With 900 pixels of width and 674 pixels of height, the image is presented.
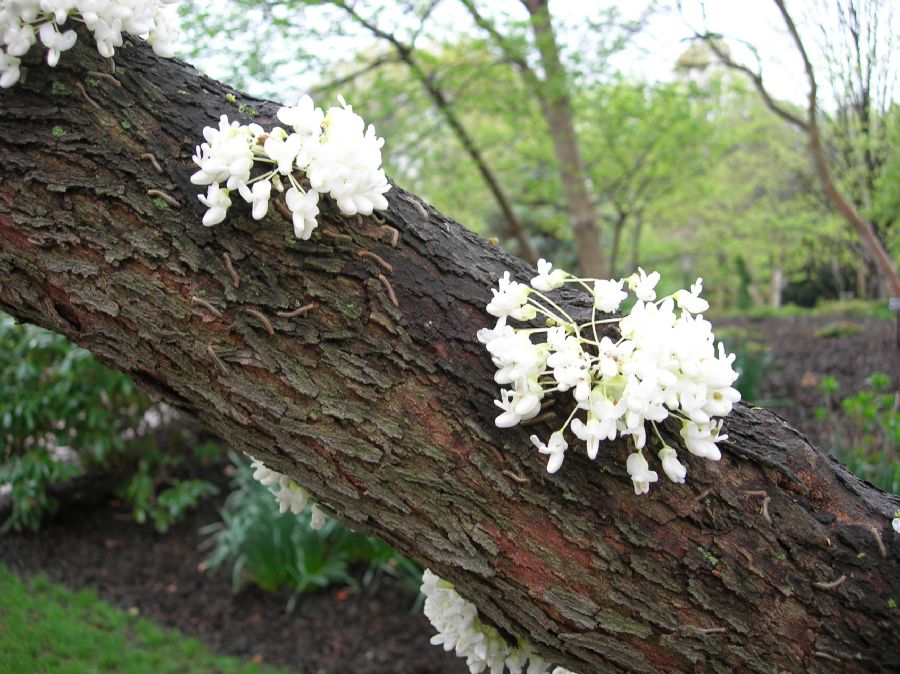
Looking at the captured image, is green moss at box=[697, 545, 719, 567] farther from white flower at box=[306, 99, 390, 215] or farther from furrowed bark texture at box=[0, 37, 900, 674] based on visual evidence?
white flower at box=[306, 99, 390, 215]

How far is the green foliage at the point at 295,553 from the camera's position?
3.39 m

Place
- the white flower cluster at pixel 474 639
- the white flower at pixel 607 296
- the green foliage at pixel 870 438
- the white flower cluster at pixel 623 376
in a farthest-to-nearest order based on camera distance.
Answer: the green foliage at pixel 870 438 → the white flower cluster at pixel 474 639 → the white flower at pixel 607 296 → the white flower cluster at pixel 623 376

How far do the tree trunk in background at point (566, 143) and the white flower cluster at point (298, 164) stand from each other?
12.9 ft

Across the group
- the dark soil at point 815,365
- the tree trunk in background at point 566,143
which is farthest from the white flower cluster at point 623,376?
the tree trunk in background at point 566,143

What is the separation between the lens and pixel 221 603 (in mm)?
3477

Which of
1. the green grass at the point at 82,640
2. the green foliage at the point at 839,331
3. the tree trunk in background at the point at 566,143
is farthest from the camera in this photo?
the green foliage at the point at 839,331

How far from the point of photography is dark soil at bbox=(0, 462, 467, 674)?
3.02m

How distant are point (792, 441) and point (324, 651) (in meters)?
2.51

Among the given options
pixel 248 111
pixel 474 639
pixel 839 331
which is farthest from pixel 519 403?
pixel 839 331

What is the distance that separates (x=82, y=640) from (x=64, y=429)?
1.70m

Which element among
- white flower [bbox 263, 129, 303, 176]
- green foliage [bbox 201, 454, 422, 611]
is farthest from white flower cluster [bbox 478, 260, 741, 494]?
green foliage [bbox 201, 454, 422, 611]

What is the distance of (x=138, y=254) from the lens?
1.12 metres

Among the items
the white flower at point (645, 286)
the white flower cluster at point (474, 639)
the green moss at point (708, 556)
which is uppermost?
the white flower at point (645, 286)

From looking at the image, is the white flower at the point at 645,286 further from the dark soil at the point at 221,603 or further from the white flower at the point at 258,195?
the dark soil at the point at 221,603
